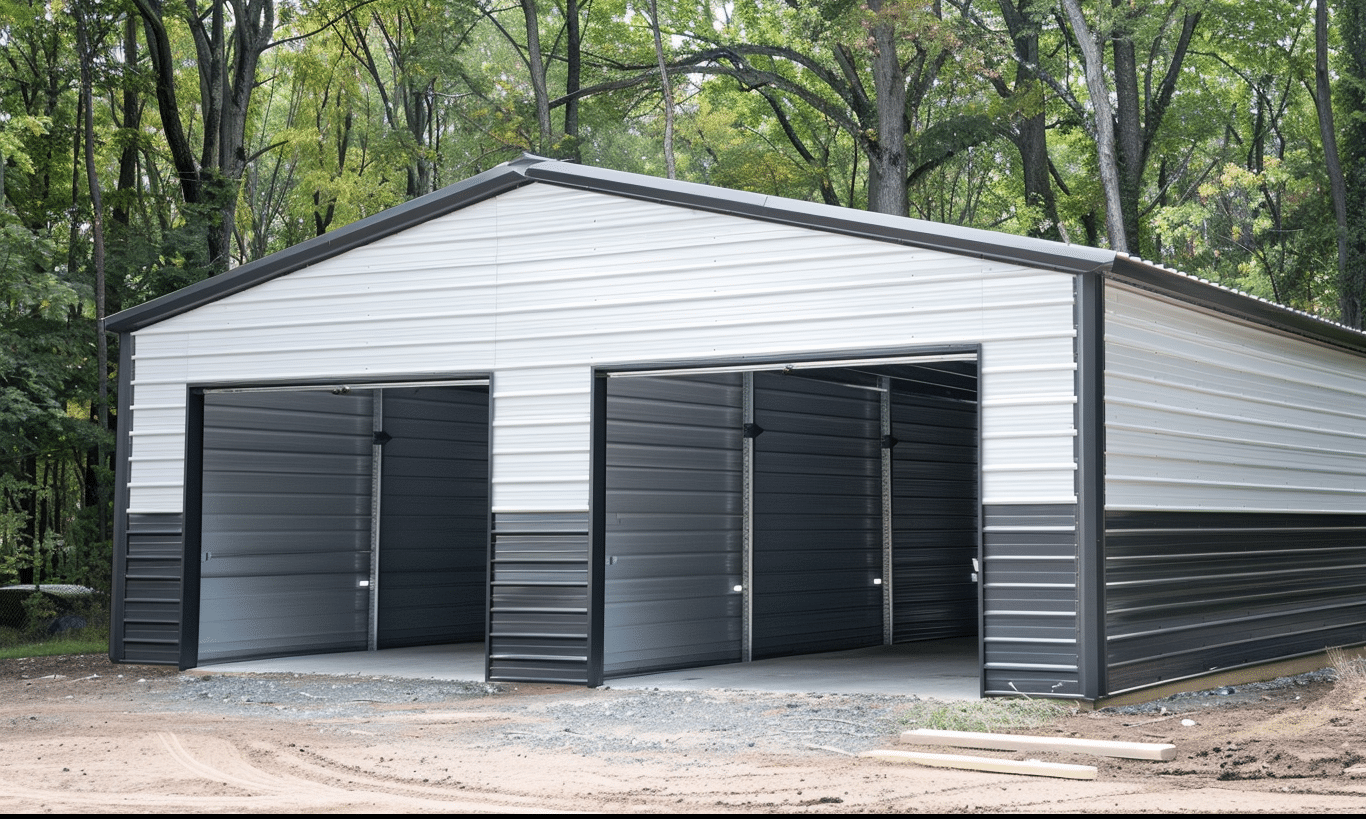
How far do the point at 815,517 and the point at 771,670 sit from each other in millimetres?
2398

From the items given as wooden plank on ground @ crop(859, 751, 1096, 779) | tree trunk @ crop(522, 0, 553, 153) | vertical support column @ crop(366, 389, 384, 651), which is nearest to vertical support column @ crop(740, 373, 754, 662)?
vertical support column @ crop(366, 389, 384, 651)

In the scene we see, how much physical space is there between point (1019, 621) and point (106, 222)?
17.1 m

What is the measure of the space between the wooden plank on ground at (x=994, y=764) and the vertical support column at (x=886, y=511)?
7.85 metres

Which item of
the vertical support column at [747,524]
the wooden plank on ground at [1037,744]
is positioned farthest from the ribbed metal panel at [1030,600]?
the vertical support column at [747,524]

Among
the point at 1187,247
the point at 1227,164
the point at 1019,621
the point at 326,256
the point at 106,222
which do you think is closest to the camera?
the point at 1019,621

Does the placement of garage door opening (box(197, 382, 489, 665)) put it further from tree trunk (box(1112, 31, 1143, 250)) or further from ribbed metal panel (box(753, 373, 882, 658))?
tree trunk (box(1112, 31, 1143, 250))

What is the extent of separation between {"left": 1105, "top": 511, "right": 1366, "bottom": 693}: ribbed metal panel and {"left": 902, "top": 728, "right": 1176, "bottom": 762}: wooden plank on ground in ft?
5.68

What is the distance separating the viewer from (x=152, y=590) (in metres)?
12.4

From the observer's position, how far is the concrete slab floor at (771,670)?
10.7 meters

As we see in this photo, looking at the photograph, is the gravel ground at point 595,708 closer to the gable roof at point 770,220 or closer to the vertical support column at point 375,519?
the vertical support column at point 375,519

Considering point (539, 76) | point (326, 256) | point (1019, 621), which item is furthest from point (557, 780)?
point (539, 76)

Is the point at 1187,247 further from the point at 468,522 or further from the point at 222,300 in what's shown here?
the point at 222,300

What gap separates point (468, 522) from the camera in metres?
15.6

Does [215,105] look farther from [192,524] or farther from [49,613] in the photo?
[192,524]
